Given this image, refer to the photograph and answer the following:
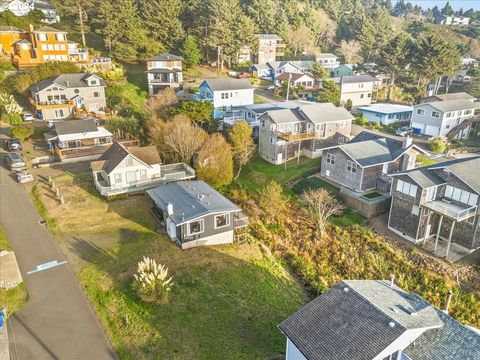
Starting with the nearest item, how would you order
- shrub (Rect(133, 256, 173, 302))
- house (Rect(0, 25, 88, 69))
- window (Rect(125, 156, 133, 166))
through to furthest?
shrub (Rect(133, 256, 173, 302)) < window (Rect(125, 156, 133, 166)) < house (Rect(0, 25, 88, 69))

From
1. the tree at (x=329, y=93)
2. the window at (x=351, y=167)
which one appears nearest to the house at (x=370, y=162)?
the window at (x=351, y=167)

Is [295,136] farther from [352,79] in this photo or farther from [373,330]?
[373,330]

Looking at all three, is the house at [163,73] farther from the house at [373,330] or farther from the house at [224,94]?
the house at [373,330]

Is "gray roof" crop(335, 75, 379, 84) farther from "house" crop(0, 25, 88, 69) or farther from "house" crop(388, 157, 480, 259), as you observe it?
"house" crop(0, 25, 88, 69)

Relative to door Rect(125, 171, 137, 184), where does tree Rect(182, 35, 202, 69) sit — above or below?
above

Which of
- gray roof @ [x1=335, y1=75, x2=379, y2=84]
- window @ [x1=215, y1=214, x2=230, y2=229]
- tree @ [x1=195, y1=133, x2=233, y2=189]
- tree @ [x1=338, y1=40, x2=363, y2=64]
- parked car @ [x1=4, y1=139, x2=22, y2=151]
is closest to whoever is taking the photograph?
window @ [x1=215, y1=214, x2=230, y2=229]

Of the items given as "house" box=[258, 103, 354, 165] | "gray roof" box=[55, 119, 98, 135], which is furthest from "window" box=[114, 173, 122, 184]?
"house" box=[258, 103, 354, 165]

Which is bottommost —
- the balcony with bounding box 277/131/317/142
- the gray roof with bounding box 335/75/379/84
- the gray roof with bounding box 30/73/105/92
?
the balcony with bounding box 277/131/317/142
